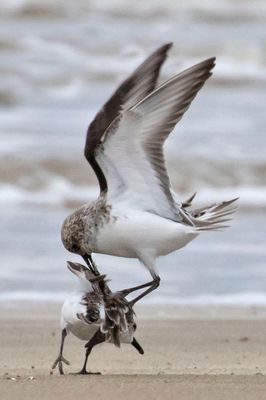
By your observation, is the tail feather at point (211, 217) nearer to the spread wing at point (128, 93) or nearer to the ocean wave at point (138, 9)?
the spread wing at point (128, 93)

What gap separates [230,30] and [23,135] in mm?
7257

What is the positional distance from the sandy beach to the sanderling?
45 centimetres

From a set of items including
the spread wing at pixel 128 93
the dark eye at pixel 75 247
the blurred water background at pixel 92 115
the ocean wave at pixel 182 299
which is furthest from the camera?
the blurred water background at pixel 92 115

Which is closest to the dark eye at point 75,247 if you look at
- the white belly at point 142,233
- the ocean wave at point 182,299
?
the white belly at point 142,233

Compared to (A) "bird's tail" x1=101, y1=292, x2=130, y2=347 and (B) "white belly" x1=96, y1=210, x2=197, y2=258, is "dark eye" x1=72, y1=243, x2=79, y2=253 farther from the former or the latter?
(A) "bird's tail" x1=101, y1=292, x2=130, y2=347

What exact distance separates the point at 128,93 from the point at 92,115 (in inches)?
328

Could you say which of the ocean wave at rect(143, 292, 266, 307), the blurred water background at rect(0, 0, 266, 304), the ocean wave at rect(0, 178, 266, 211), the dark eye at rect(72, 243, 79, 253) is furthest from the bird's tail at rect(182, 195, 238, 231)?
the ocean wave at rect(0, 178, 266, 211)

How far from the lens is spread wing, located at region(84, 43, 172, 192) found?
4.83 m

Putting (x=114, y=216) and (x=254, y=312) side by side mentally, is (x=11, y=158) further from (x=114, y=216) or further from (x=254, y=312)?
(x=114, y=216)

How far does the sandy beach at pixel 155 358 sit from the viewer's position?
13.7 feet

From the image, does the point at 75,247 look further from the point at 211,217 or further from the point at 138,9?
the point at 138,9

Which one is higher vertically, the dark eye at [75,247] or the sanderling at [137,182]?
the sanderling at [137,182]

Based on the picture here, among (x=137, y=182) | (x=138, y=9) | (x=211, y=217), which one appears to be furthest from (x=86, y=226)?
(x=138, y=9)

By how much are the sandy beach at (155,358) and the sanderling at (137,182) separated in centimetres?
45
